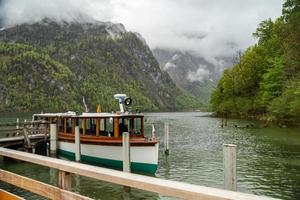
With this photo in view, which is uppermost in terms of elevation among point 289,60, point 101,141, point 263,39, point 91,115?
point 263,39

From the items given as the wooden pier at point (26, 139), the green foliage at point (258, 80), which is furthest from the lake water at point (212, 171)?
the green foliage at point (258, 80)

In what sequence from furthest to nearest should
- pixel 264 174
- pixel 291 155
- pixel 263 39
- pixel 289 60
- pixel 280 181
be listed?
pixel 263 39
pixel 289 60
pixel 291 155
pixel 264 174
pixel 280 181

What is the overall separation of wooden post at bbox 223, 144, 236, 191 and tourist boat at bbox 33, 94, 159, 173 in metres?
17.1

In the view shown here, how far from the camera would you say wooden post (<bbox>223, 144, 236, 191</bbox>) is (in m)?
6.02

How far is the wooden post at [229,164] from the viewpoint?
6020 millimetres

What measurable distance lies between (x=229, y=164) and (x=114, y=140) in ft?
63.3

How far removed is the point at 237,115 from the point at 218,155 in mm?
66190

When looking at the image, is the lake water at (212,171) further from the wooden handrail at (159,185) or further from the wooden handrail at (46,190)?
the wooden handrail at (159,185)

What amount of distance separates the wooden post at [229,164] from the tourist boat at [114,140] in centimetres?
1712

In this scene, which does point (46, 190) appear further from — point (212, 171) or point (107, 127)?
point (107, 127)

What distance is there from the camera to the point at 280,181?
2111cm

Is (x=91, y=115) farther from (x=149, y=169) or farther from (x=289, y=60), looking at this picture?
(x=289, y=60)

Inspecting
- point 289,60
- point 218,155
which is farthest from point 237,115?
point 218,155

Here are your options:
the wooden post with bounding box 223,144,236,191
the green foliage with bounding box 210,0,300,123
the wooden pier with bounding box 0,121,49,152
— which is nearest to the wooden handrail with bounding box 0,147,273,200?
the wooden post with bounding box 223,144,236,191
